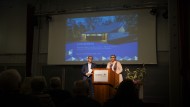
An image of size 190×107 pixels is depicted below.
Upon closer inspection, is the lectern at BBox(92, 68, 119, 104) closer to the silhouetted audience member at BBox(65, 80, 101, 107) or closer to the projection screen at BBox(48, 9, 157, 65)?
the projection screen at BBox(48, 9, 157, 65)

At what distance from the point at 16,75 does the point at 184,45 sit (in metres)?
5.34

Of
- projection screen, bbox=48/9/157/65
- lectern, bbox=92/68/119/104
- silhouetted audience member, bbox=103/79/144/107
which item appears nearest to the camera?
silhouetted audience member, bbox=103/79/144/107

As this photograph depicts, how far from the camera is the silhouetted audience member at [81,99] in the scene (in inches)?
106

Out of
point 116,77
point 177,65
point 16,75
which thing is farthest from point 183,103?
point 16,75

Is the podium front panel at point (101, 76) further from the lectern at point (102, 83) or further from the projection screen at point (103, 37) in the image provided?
the projection screen at point (103, 37)

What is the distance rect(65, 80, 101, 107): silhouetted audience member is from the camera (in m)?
2.69

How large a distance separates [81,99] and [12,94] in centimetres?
73

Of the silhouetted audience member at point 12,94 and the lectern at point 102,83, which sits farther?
the lectern at point 102,83

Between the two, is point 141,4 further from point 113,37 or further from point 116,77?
point 116,77

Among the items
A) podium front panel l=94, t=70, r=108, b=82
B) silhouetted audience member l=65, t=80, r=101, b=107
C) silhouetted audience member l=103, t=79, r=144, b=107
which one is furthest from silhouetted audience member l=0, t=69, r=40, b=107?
podium front panel l=94, t=70, r=108, b=82

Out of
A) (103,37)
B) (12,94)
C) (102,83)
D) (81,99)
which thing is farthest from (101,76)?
(12,94)

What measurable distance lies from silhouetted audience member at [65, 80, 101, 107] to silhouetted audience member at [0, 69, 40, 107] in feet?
1.88

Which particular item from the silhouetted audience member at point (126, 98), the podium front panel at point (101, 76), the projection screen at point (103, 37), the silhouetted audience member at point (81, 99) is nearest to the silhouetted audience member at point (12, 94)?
the silhouetted audience member at point (81, 99)

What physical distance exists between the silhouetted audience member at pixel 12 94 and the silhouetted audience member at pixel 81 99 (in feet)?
1.88
